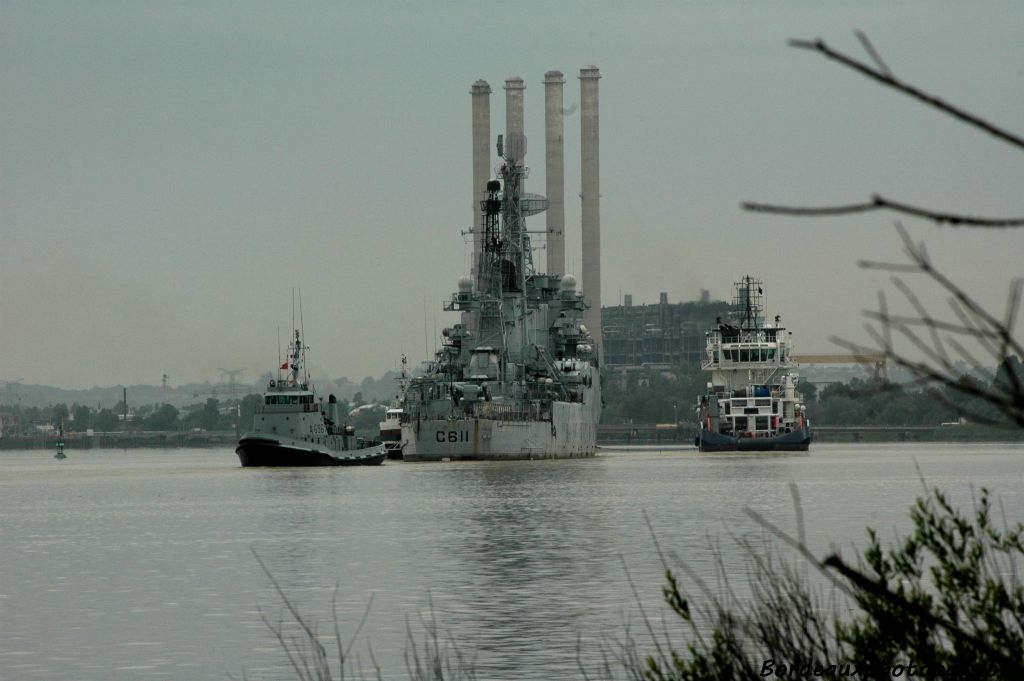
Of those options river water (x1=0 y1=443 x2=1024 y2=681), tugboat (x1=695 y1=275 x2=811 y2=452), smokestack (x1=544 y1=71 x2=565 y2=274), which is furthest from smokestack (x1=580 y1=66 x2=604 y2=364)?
river water (x1=0 y1=443 x2=1024 y2=681)

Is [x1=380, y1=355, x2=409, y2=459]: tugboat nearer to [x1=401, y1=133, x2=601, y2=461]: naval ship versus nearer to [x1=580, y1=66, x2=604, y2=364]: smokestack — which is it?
[x1=401, y1=133, x2=601, y2=461]: naval ship

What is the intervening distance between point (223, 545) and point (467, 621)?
1967 centimetres

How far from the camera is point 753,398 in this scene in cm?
14675

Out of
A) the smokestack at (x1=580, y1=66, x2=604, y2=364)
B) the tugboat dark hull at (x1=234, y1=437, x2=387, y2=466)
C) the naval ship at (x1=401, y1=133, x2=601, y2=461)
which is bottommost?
the tugboat dark hull at (x1=234, y1=437, x2=387, y2=466)

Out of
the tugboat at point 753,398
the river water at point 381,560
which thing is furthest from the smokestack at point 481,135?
the river water at point 381,560

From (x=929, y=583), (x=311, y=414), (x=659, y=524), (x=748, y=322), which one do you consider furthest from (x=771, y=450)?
(x=929, y=583)

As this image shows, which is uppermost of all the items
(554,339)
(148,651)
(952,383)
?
(554,339)

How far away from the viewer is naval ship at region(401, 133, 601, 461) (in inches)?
4583

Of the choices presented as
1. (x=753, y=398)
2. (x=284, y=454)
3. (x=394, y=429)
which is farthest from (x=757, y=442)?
(x=284, y=454)

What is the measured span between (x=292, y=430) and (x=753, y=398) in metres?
56.0

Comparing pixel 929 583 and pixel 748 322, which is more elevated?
pixel 748 322

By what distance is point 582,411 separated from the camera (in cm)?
13650

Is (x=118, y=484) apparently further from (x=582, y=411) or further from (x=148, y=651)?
(x=148, y=651)

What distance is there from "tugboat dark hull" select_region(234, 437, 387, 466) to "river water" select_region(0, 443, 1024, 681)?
16.8 metres
